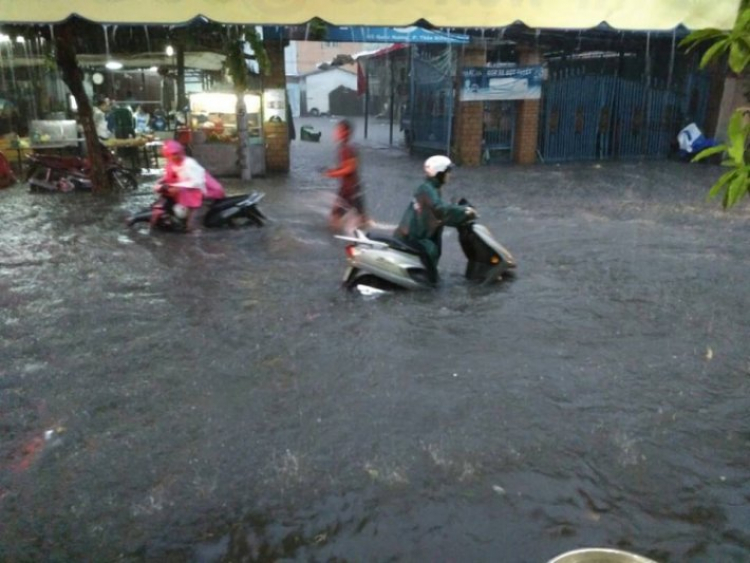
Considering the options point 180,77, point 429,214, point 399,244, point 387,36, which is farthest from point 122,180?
point 429,214

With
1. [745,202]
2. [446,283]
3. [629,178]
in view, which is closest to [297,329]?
[446,283]

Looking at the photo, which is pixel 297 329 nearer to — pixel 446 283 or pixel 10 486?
pixel 446 283

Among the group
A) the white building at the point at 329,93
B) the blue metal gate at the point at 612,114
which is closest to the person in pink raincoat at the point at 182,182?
the blue metal gate at the point at 612,114

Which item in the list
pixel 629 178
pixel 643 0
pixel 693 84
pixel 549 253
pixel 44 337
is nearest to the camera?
pixel 643 0

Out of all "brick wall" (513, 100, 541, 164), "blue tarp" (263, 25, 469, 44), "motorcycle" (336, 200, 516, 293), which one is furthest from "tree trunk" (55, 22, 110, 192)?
"brick wall" (513, 100, 541, 164)

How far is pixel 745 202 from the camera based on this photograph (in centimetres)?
1274

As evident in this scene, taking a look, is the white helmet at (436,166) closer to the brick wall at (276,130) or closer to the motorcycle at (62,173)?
the motorcycle at (62,173)

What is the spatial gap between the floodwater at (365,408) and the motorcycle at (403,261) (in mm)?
246

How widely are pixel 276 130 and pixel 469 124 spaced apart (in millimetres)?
5406

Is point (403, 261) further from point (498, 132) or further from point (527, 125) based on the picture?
point (498, 132)

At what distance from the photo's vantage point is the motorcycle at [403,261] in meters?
6.97

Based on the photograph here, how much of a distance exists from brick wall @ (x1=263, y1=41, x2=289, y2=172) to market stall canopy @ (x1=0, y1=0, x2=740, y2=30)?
1098 cm

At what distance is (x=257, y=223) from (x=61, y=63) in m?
5.54

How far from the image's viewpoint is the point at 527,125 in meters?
18.9
